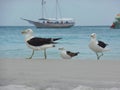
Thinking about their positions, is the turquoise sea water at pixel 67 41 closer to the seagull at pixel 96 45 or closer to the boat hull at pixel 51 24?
the boat hull at pixel 51 24

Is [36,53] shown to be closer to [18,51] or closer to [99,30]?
[18,51]

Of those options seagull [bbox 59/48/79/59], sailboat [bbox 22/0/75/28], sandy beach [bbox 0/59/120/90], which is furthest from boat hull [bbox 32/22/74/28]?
sandy beach [bbox 0/59/120/90]

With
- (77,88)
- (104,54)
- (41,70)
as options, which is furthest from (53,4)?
(77,88)

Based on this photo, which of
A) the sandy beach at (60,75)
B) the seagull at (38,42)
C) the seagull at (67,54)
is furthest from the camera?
the seagull at (67,54)

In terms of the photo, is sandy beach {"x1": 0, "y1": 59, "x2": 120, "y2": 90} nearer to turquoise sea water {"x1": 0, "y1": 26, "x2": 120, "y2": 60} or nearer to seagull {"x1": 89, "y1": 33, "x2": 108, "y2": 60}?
seagull {"x1": 89, "y1": 33, "x2": 108, "y2": 60}

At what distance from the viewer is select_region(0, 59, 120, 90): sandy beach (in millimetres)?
1848

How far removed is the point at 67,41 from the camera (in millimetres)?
3289

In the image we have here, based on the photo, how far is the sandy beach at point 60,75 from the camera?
1.85 m

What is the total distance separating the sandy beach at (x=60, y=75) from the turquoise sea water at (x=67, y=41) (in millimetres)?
499

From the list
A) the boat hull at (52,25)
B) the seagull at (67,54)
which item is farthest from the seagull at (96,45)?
the boat hull at (52,25)

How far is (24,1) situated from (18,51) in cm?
42

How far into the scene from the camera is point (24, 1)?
10.6 ft

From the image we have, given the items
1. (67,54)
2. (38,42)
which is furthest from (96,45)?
(38,42)

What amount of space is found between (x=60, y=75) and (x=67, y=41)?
1136 mm
